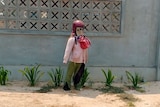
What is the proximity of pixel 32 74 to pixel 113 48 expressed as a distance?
2.03 meters

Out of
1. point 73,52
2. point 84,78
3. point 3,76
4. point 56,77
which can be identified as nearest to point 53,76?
point 56,77

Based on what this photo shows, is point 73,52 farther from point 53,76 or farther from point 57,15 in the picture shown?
point 57,15

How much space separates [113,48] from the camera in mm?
7289

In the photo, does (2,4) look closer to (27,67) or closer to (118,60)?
(27,67)

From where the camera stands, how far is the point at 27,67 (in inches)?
274

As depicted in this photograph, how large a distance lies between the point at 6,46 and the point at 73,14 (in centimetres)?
173

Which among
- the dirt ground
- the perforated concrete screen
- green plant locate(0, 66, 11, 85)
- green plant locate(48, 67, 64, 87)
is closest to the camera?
the dirt ground

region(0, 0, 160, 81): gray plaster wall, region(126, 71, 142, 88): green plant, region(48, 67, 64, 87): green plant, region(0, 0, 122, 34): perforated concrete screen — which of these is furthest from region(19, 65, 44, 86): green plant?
region(126, 71, 142, 88): green plant

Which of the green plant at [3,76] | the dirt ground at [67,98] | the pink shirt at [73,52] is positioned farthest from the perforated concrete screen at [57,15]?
the dirt ground at [67,98]

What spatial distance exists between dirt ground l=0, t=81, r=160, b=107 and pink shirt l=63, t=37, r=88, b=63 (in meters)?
0.69

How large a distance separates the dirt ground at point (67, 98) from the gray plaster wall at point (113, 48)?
0.64 meters

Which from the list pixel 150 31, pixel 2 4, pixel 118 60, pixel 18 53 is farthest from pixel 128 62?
pixel 2 4

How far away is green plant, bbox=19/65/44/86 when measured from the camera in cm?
674

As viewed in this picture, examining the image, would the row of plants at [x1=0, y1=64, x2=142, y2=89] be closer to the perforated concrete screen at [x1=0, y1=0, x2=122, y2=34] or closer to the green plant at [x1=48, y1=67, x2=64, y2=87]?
the green plant at [x1=48, y1=67, x2=64, y2=87]
